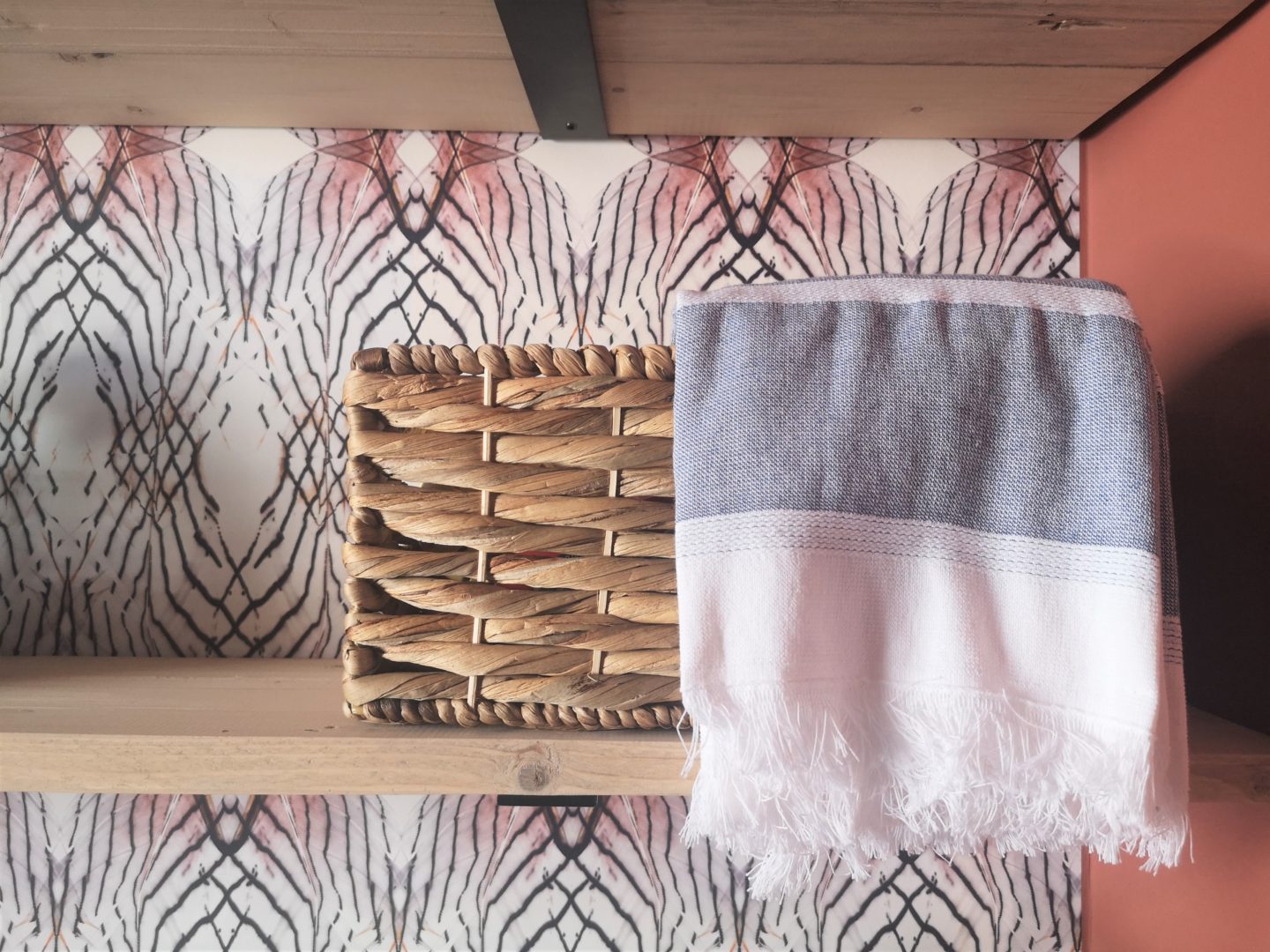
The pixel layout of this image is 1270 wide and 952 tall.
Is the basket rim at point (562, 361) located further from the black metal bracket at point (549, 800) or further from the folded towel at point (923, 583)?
the black metal bracket at point (549, 800)

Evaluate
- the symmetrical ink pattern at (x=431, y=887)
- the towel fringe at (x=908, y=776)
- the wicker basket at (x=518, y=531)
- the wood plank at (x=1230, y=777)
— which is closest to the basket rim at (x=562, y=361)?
the wicker basket at (x=518, y=531)

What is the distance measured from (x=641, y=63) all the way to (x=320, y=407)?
0.49 meters

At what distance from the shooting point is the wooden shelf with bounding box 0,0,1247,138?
68cm

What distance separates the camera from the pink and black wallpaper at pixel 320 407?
3.05 feet

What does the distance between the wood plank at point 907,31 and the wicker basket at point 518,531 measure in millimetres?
303

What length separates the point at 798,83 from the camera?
0.80 meters

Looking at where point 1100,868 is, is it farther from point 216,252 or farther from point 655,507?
point 216,252

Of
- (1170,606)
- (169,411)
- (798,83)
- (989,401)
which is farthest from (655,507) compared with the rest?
(169,411)

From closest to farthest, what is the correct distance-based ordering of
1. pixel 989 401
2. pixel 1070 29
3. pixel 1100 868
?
pixel 989 401 → pixel 1070 29 → pixel 1100 868

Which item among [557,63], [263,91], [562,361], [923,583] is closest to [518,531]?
[562,361]

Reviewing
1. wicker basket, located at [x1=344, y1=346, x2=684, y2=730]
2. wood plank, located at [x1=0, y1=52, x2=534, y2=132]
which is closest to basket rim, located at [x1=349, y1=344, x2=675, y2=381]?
wicker basket, located at [x1=344, y1=346, x2=684, y2=730]

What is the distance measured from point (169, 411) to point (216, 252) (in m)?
0.18

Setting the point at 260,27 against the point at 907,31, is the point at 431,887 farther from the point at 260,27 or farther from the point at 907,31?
the point at 907,31

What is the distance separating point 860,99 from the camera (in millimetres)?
837
